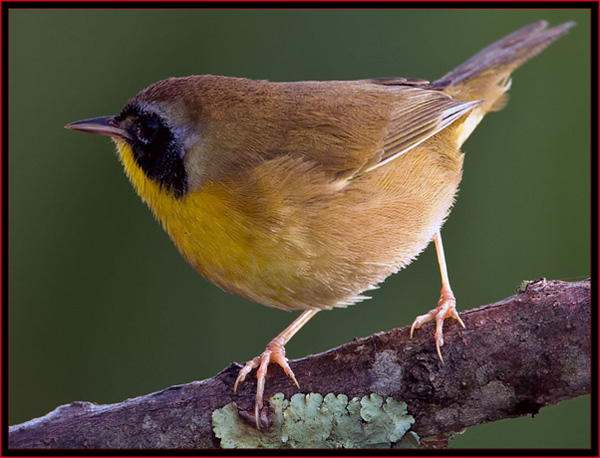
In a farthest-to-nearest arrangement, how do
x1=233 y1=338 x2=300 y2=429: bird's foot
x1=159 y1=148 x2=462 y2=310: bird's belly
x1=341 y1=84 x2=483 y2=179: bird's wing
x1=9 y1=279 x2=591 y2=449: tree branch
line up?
x1=341 y1=84 x2=483 y2=179: bird's wing < x1=159 y1=148 x2=462 y2=310: bird's belly < x1=233 y1=338 x2=300 y2=429: bird's foot < x1=9 y1=279 x2=591 y2=449: tree branch

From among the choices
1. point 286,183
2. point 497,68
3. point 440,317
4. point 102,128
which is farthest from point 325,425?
point 497,68

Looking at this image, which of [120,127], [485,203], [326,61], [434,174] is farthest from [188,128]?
[485,203]

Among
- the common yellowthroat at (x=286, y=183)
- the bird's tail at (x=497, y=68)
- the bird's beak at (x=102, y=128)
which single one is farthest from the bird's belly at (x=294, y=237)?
the bird's tail at (x=497, y=68)

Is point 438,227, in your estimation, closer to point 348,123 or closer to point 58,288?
point 348,123

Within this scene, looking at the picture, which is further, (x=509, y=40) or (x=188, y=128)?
(x=509, y=40)

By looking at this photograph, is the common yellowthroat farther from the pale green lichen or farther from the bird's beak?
the pale green lichen

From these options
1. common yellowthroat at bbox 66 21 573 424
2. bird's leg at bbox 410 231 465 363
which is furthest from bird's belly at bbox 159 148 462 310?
bird's leg at bbox 410 231 465 363

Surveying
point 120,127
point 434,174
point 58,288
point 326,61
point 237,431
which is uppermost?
point 326,61
